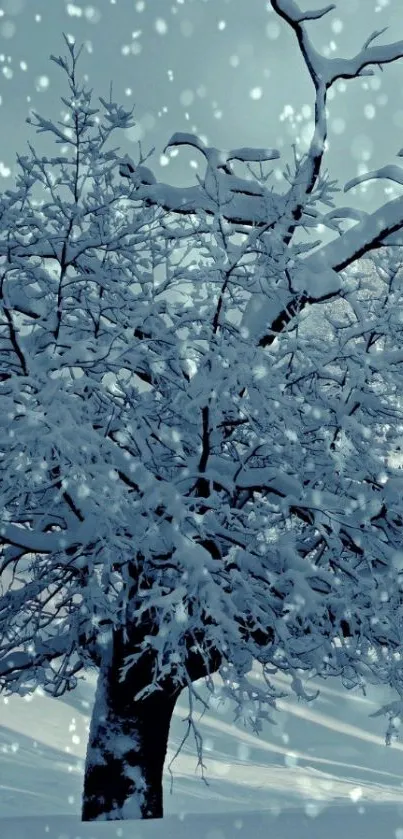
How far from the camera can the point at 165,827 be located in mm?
5230

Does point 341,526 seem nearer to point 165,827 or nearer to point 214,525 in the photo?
point 214,525

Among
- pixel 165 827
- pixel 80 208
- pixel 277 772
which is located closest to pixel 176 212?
pixel 80 208

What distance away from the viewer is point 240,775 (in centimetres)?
2272

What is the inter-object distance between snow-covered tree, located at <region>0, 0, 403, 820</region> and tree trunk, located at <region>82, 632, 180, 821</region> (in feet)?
0.06

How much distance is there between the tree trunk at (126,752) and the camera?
763cm

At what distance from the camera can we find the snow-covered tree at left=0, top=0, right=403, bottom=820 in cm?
583

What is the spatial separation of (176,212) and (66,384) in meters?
3.72

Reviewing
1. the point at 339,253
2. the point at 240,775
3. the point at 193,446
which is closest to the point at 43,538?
the point at 193,446

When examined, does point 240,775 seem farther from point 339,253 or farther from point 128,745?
point 339,253

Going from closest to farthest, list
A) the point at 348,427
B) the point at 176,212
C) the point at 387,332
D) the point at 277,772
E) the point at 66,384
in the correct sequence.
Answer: the point at 66,384, the point at 348,427, the point at 387,332, the point at 176,212, the point at 277,772

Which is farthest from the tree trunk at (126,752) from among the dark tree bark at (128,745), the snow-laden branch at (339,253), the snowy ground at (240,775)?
the snow-laden branch at (339,253)

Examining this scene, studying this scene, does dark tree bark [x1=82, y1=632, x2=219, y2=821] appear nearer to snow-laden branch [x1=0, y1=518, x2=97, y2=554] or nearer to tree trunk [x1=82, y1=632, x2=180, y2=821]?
tree trunk [x1=82, y1=632, x2=180, y2=821]

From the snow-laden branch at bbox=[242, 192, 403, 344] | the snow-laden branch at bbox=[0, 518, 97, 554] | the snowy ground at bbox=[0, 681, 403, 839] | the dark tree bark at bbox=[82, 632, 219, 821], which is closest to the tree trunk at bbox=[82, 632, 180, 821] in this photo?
the dark tree bark at bbox=[82, 632, 219, 821]

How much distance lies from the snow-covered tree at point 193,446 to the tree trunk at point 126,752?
0.7 inches
